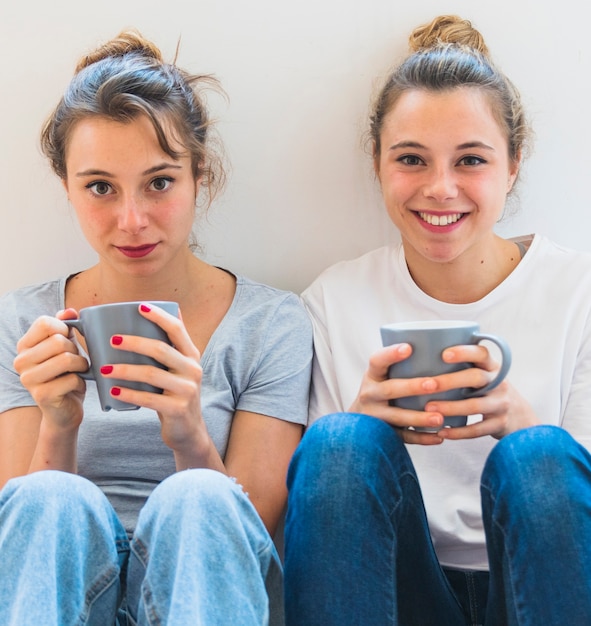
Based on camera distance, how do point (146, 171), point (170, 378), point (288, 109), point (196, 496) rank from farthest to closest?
point (288, 109) → point (146, 171) → point (170, 378) → point (196, 496)

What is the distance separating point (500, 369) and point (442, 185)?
0.38 meters

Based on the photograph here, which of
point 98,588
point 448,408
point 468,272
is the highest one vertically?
point 468,272

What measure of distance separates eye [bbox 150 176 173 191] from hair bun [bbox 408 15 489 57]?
517mm

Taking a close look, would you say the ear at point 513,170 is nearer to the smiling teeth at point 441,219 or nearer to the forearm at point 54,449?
the smiling teeth at point 441,219

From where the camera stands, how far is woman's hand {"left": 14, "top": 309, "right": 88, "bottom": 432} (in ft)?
3.49

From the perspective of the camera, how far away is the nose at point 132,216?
4.15ft

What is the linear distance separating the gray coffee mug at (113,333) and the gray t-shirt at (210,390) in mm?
287

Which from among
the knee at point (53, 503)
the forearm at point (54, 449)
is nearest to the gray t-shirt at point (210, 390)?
the forearm at point (54, 449)

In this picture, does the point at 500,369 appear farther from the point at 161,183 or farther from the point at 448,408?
the point at 161,183

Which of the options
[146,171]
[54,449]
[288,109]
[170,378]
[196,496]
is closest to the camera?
[196,496]

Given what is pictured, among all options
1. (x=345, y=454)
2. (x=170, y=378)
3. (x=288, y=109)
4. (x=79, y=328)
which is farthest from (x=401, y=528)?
(x=288, y=109)

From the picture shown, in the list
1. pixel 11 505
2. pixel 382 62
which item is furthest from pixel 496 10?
pixel 11 505

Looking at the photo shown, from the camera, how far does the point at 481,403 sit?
1049 millimetres

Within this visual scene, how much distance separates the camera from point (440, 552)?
1325 mm
